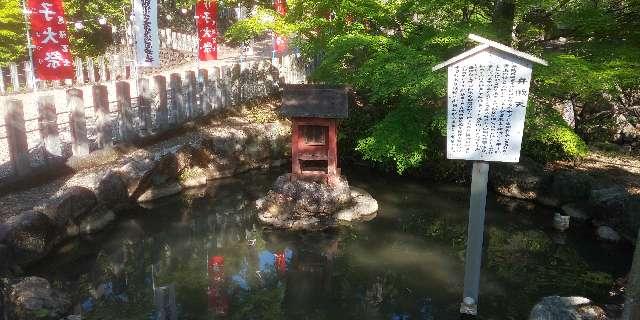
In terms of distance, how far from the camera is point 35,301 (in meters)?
7.57

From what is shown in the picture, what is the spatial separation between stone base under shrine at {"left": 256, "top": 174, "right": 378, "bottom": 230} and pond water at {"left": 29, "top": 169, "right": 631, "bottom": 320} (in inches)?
14.4

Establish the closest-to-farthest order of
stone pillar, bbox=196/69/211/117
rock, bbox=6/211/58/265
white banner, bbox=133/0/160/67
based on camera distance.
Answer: rock, bbox=6/211/58/265, white banner, bbox=133/0/160/67, stone pillar, bbox=196/69/211/117

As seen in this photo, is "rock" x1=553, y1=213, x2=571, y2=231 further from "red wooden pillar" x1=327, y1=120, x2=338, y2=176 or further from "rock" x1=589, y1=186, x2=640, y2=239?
"red wooden pillar" x1=327, y1=120, x2=338, y2=176

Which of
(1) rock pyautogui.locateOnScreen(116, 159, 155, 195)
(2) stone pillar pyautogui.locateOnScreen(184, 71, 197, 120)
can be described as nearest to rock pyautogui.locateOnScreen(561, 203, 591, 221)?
(1) rock pyautogui.locateOnScreen(116, 159, 155, 195)

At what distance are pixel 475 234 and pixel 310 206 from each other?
17.2ft

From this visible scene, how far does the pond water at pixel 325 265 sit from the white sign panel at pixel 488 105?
120 inches

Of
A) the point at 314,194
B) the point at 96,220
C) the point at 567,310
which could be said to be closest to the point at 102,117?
the point at 96,220

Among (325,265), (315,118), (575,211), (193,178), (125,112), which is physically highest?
(315,118)

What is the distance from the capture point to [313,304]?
888 cm

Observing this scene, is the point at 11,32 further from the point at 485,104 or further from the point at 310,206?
the point at 485,104

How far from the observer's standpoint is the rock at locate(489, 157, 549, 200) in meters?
13.7

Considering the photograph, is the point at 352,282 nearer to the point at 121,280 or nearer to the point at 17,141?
the point at 121,280

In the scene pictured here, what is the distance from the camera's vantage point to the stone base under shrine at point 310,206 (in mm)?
12133

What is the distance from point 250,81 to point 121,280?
1179cm
